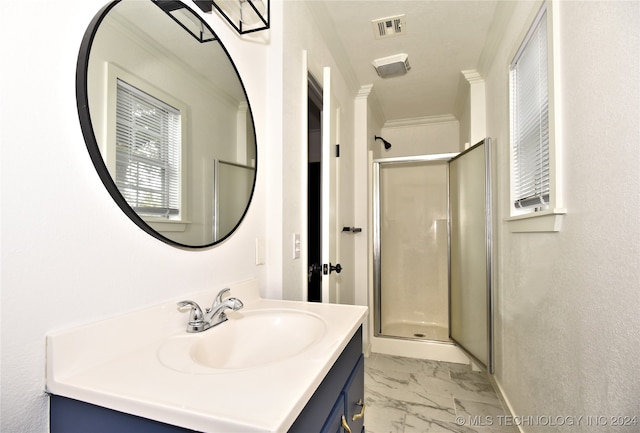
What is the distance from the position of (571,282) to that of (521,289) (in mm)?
651

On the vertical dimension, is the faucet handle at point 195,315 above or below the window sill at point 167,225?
below

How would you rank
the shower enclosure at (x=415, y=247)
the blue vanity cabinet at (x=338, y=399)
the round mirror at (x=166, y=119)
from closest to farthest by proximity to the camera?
the blue vanity cabinet at (x=338, y=399) → the round mirror at (x=166, y=119) → the shower enclosure at (x=415, y=247)

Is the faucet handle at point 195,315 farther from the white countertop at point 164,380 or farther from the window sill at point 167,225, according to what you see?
the window sill at point 167,225

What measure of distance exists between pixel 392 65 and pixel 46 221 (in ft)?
8.23

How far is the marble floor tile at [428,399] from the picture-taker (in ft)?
6.11

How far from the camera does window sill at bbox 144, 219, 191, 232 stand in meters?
0.85

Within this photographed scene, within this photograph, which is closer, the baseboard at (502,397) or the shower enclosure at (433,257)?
the baseboard at (502,397)

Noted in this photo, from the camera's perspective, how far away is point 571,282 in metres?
1.12

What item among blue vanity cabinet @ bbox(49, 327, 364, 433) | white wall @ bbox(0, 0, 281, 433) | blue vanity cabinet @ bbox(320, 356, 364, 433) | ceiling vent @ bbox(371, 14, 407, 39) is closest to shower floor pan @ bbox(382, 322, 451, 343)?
blue vanity cabinet @ bbox(320, 356, 364, 433)

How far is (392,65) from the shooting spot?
2529 millimetres

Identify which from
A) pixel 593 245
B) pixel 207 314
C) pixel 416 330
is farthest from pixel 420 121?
pixel 207 314

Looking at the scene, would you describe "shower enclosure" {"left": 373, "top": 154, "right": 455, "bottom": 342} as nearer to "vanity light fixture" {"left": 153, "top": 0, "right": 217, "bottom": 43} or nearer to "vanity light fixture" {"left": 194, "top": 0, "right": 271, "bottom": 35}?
"vanity light fixture" {"left": 194, "top": 0, "right": 271, "bottom": 35}

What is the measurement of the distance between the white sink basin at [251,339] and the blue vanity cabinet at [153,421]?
12cm

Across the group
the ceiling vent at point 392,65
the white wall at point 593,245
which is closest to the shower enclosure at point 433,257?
the ceiling vent at point 392,65
